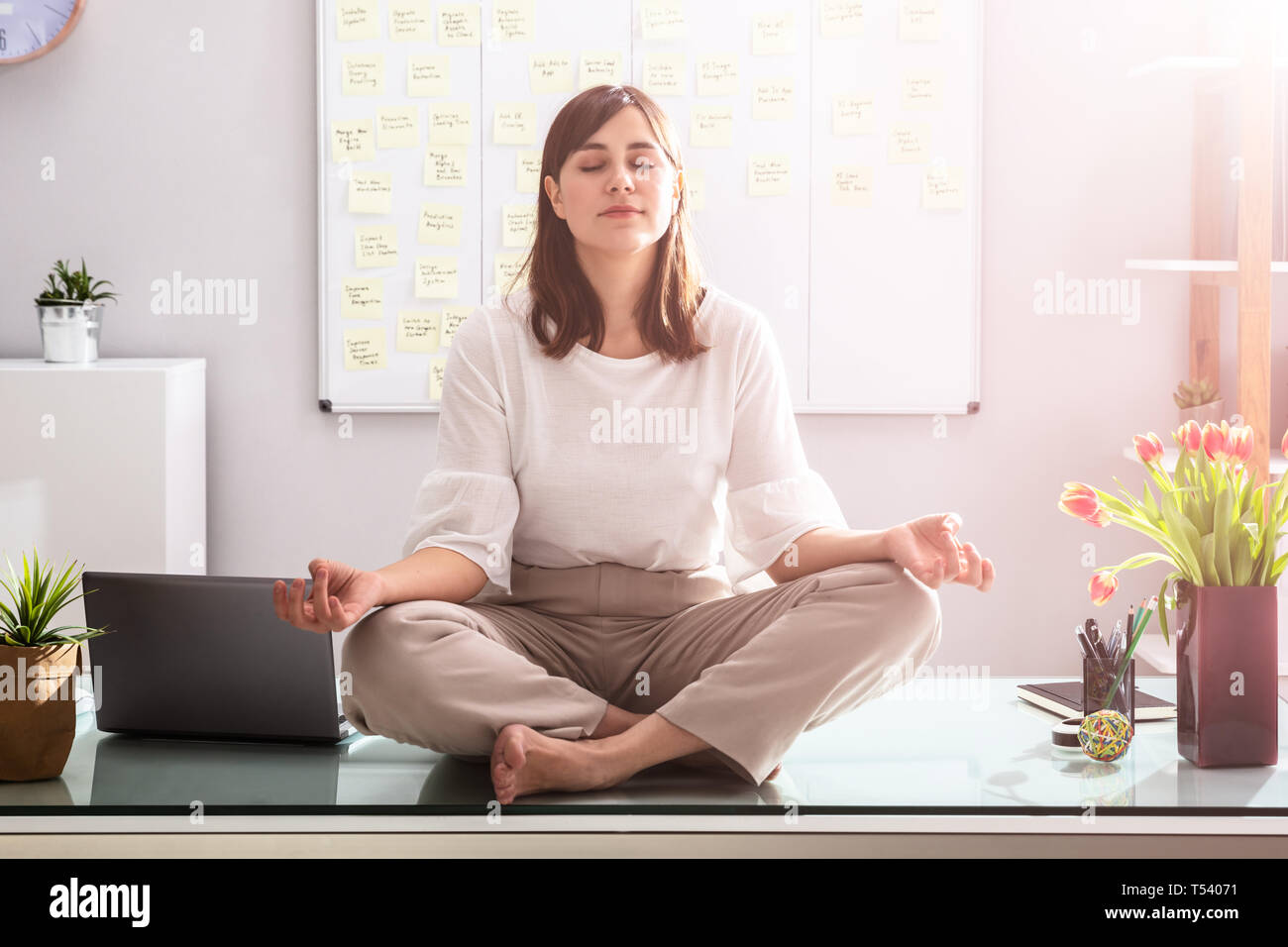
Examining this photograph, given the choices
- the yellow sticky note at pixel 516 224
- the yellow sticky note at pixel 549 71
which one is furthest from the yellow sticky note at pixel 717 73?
the yellow sticky note at pixel 516 224

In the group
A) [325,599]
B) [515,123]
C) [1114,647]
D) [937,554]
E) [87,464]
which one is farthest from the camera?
[515,123]

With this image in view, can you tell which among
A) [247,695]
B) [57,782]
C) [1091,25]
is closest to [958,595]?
[1091,25]

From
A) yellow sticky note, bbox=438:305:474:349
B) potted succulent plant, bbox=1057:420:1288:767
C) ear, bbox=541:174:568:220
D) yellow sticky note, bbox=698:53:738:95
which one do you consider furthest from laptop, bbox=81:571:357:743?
yellow sticky note, bbox=698:53:738:95

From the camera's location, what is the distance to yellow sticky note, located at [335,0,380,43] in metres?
2.77

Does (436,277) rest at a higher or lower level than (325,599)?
higher

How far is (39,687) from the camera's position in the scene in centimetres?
144

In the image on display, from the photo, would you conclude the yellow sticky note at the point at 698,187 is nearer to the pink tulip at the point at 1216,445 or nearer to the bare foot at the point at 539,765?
the pink tulip at the point at 1216,445

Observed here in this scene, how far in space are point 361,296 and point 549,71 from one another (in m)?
0.62

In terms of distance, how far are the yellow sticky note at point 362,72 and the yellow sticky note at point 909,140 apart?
3.56 feet

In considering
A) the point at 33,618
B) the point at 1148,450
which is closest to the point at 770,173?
the point at 1148,450

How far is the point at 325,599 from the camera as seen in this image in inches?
54.6

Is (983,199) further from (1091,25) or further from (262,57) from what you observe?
(262,57)

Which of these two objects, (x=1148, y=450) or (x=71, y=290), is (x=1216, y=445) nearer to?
(x=1148, y=450)

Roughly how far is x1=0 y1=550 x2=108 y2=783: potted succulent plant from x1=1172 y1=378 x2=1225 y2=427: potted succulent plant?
2.21 metres
